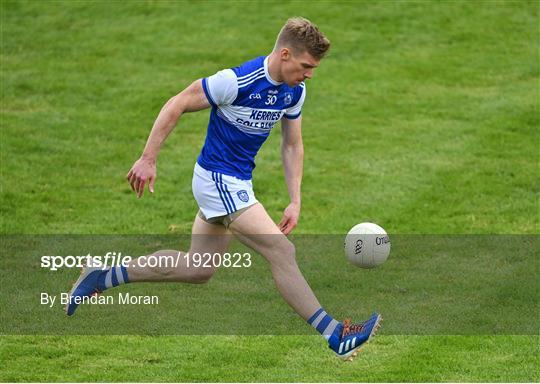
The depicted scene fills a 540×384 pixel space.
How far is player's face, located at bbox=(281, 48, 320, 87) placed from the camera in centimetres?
943

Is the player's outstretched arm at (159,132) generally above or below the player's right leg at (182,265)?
above

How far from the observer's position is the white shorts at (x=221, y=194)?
965 centimetres

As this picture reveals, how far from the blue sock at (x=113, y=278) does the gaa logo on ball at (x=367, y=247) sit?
→ 2123mm

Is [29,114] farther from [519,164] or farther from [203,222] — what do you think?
[203,222]

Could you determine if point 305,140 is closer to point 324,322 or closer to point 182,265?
A: point 182,265

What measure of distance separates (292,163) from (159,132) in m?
1.48

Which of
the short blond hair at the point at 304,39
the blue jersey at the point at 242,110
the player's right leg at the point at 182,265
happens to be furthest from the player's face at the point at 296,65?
the player's right leg at the point at 182,265

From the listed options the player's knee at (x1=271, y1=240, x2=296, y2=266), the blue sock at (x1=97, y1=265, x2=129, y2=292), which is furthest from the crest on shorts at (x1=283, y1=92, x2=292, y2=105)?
the blue sock at (x1=97, y1=265, x2=129, y2=292)

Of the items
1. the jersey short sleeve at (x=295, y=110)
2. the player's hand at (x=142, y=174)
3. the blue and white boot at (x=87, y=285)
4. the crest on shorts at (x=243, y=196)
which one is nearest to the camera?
the player's hand at (x=142, y=174)

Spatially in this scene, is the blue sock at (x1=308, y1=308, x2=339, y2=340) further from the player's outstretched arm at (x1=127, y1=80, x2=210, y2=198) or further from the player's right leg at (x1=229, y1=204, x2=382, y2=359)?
the player's outstretched arm at (x1=127, y1=80, x2=210, y2=198)

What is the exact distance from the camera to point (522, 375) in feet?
33.9

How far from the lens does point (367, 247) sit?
35.0 feet

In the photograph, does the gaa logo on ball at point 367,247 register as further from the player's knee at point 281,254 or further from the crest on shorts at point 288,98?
the crest on shorts at point 288,98

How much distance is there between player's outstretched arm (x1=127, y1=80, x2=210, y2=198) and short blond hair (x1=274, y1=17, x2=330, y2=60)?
0.84 meters
